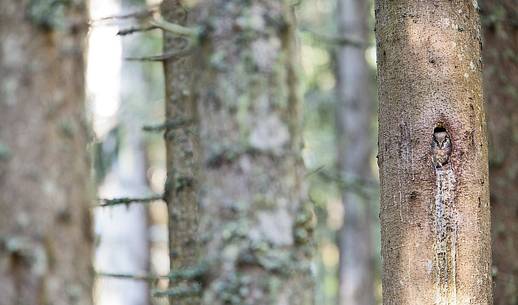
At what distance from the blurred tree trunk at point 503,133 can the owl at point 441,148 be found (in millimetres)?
2970

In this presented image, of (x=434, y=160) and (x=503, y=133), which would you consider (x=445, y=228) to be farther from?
(x=503, y=133)

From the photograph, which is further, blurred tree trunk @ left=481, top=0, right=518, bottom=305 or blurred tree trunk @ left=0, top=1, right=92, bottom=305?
blurred tree trunk @ left=481, top=0, right=518, bottom=305

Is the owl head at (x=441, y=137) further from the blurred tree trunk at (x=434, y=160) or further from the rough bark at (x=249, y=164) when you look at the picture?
the rough bark at (x=249, y=164)

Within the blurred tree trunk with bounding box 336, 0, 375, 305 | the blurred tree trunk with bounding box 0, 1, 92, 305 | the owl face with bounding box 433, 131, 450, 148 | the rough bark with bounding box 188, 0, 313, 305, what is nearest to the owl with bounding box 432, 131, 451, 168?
the owl face with bounding box 433, 131, 450, 148

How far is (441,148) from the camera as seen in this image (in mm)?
3531

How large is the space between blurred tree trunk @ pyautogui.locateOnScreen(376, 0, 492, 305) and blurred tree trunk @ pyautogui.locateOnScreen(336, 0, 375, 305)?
8092 millimetres

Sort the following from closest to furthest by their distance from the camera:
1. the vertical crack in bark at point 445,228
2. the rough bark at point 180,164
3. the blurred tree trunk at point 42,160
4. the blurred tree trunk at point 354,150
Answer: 1. the blurred tree trunk at point 42,160
2. the vertical crack in bark at point 445,228
3. the rough bark at point 180,164
4. the blurred tree trunk at point 354,150

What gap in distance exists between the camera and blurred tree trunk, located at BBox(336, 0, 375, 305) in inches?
467

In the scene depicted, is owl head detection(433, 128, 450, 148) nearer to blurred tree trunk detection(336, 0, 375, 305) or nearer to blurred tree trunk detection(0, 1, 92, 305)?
blurred tree trunk detection(0, 1, 92, 305)

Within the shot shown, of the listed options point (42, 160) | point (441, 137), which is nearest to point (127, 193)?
point (441, 137)

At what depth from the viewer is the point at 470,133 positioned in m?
3.55

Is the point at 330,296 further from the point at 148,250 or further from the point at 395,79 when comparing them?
the point at 395,79

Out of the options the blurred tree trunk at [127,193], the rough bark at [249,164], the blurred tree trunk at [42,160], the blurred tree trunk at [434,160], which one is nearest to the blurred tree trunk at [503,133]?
the blurred tree trunk at [434,160]

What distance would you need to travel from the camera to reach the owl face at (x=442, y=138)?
3.54 meters
